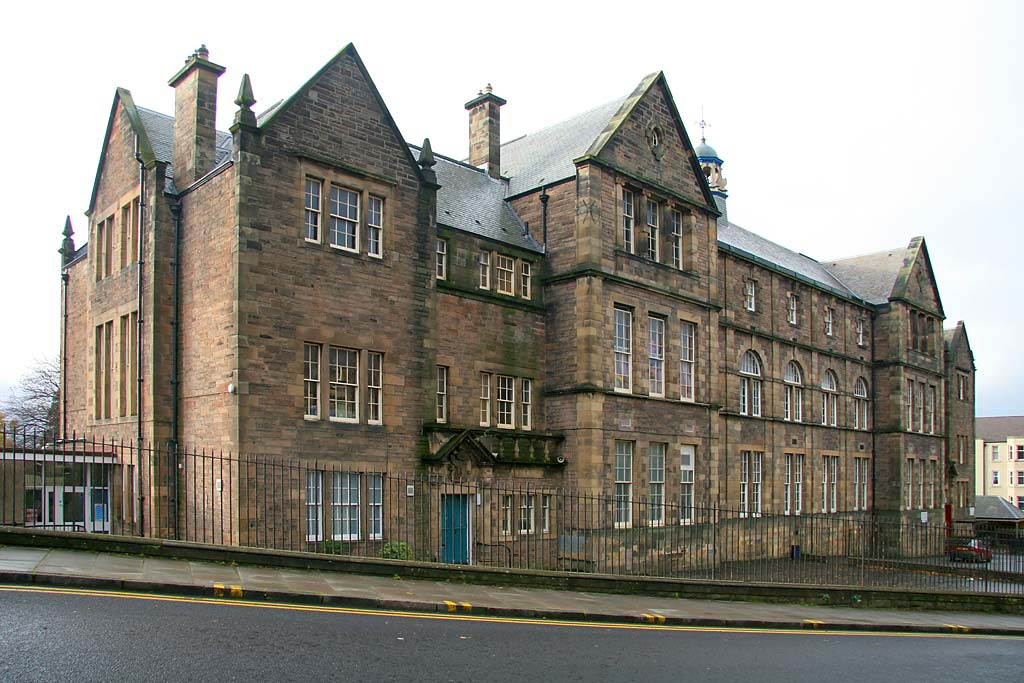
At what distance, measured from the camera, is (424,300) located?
23.6 metres

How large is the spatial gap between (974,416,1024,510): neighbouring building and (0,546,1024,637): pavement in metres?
86.7

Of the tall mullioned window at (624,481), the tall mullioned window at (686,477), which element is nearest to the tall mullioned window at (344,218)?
the tall mullioned window at (624,481)

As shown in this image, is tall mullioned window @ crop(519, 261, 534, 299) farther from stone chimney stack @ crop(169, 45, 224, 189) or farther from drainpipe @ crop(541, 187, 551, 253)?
stone chimney stack @ crop(169, 45, 224, 189)

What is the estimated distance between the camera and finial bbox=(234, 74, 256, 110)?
20.3 metres

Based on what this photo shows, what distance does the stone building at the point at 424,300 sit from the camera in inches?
815

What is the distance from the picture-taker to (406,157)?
77.3 ft

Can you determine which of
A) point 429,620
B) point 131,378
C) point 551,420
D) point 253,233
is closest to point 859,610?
point 551,420

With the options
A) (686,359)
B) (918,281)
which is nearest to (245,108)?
(686,359)

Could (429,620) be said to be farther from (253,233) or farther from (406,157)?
(406,157)

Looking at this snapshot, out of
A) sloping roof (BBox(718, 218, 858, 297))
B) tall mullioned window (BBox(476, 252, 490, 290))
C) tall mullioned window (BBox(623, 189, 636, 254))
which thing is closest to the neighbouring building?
sloping roof (BBox(718, 218, 858, 297))

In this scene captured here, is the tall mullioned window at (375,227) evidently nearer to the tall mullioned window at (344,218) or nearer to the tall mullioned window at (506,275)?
the tall mullioned window at (344,218)

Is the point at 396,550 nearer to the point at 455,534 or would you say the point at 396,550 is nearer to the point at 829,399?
the point at 455,534

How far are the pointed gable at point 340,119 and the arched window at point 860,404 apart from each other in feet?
99.2

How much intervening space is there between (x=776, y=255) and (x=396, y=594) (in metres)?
35.2
